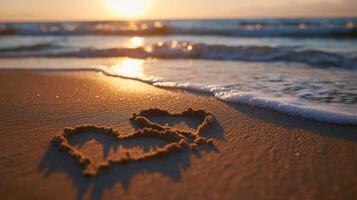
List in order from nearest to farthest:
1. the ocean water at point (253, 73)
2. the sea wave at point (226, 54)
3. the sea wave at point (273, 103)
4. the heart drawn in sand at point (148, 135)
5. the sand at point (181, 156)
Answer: the sand at point (181, 156) < the heart drawn in sand at point (148, 135) < the sea wave at point (273, 103) < the ocean water at point (253, 73) < the sea wave at point (226, 54)

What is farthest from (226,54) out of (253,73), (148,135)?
(148,135)

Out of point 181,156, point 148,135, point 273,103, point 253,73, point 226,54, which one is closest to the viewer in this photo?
point 181,156

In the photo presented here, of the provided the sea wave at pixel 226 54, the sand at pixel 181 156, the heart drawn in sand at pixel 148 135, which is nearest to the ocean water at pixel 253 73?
the sea wave at pixel 226 54

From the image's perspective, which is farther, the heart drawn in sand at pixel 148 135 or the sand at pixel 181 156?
the heart drawn in sand at pixel 148 135

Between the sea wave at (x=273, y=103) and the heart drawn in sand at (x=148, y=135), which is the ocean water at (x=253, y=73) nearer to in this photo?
the sea wave at (x=273, y=103)

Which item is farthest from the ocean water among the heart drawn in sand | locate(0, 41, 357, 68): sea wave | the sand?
the heart drawn in sand

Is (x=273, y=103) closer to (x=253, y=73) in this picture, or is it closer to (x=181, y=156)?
(x=181, y=156)
